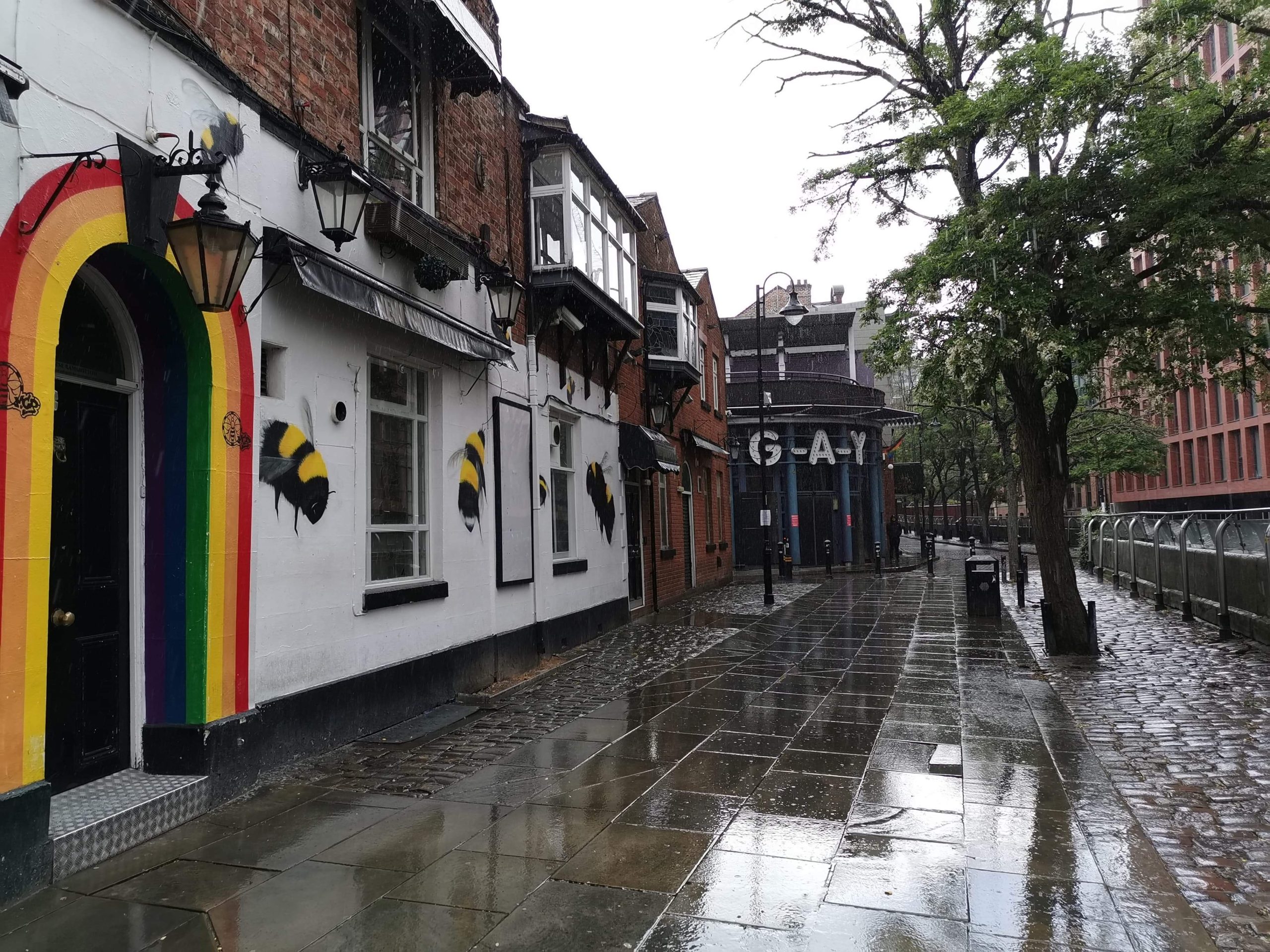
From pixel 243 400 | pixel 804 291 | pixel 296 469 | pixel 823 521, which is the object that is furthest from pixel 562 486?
pixel 804 291

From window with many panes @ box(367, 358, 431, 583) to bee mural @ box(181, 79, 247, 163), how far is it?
2.15 meters

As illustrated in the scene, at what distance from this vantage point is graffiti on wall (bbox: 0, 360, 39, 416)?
3.91 metres

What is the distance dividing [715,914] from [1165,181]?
27.1 ft

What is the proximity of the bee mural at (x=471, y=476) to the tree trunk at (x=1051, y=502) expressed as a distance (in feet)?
21.0

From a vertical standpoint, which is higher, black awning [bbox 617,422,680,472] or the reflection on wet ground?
black awning [bbox 617,422,680,472]

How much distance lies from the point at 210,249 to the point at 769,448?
20.9 m

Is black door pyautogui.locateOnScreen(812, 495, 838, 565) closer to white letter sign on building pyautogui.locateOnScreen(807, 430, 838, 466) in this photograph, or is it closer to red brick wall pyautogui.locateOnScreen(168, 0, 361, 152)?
white letter sign on building pyautogui.locateOnScreen(807, 430, 838, 466)

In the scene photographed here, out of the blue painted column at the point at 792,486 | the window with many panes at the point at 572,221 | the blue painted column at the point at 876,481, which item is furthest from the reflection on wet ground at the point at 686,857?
the blue painted column at the point at 876,481

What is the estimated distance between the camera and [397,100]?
8234 millimetres

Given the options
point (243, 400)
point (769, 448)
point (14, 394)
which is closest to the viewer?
point (14, 394)

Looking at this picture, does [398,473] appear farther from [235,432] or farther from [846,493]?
[846,493]

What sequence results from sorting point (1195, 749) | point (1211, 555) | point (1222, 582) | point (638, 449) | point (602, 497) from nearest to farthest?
point (1195, 749), point (1222, 582), point (1211, 555), point (602, 497), point (638, 449)

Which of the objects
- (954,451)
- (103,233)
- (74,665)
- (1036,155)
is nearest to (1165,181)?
(1036,155)

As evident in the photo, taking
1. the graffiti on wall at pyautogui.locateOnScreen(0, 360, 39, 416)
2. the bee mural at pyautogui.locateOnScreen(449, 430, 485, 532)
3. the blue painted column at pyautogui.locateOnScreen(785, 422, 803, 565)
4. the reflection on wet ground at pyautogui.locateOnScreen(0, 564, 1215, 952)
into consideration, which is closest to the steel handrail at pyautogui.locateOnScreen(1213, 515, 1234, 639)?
the reflection on wet ground at pyautogui.locateOnScreen(0, 564, 1215, 952)
